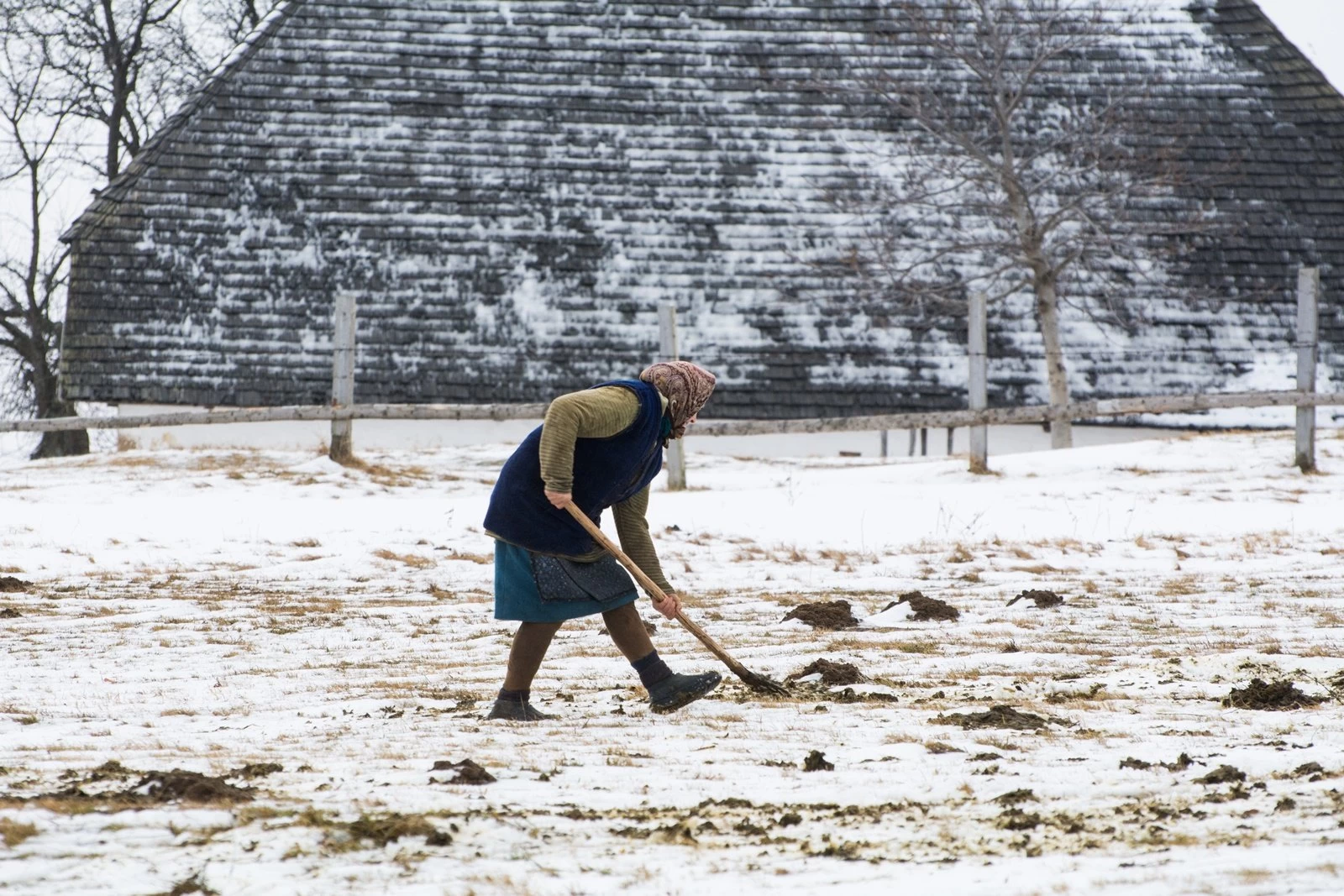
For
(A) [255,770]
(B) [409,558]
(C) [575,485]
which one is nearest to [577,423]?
(C) [575,485]

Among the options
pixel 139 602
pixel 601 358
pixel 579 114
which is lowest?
pixel 139 602

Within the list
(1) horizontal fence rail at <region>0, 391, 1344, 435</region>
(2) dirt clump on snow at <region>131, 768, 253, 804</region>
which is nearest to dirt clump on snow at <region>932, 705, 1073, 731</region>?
(2) dirt clump on snow at <region>131, 768, 253, 804</region>

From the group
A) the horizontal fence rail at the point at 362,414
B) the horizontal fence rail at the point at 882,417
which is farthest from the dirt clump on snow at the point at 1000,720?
the horizontal fence rail at the point at 362,414

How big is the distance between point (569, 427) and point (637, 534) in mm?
696

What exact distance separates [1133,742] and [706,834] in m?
1.57

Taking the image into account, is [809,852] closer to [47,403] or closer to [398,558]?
[398,558]

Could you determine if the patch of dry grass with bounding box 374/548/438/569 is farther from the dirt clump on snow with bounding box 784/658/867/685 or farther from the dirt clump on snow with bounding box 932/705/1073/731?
the dirt clump on snow with bounding box 932/705/1073/731

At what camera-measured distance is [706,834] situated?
347cm

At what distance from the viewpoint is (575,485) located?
204 inches

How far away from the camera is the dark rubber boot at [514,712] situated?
5.10 m

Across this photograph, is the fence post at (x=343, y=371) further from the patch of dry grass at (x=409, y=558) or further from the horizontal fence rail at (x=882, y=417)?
the patch of dry grass at (x=409, y=558)

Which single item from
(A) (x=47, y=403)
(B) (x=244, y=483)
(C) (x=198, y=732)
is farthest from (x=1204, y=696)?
(A) (x=47, y=403)

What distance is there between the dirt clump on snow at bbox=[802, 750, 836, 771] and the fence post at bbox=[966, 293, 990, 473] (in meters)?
9.90

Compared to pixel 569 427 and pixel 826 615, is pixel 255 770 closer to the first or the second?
pixel 569 427
